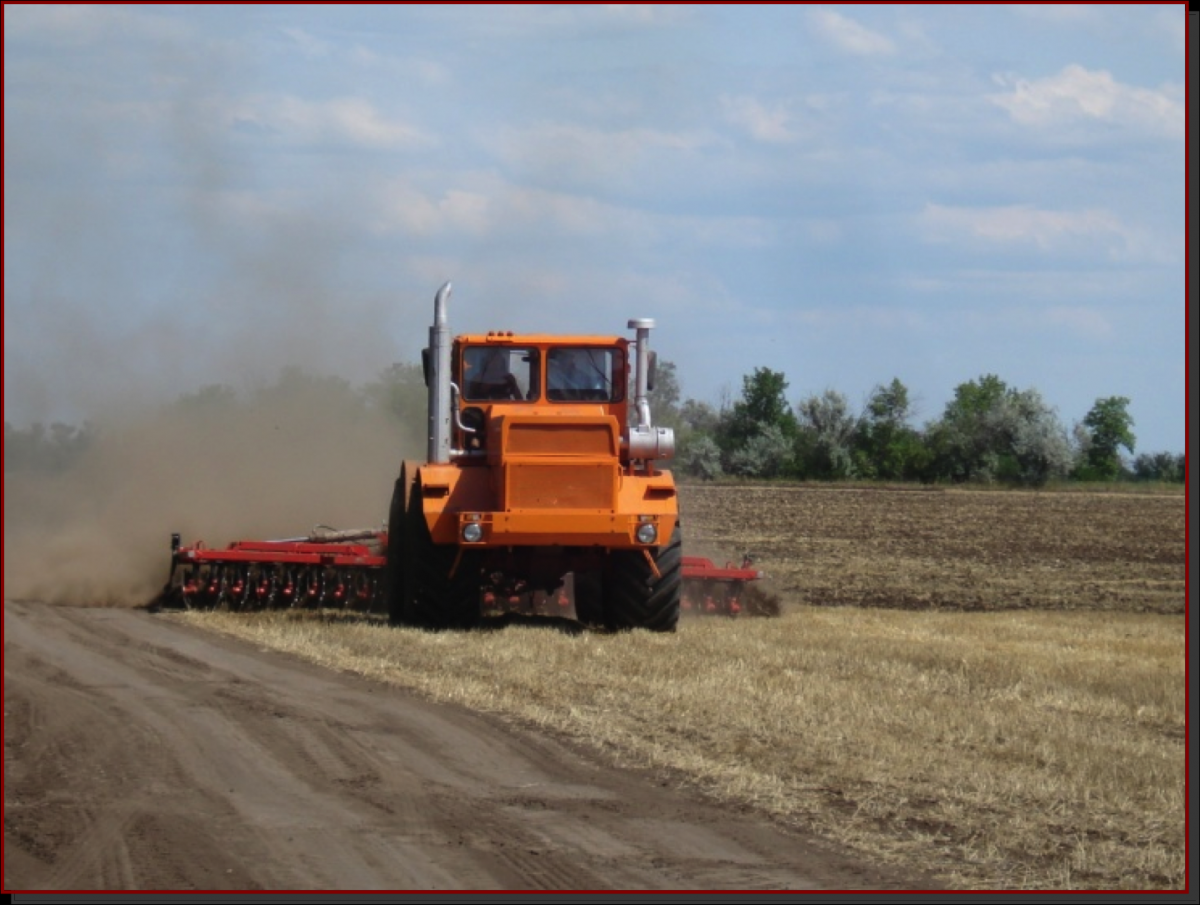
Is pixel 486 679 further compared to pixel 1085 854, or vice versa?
pixel 486 679

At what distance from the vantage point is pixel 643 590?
14625mm

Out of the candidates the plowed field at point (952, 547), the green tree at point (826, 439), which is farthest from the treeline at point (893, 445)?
the plowed field at point (952, 547)

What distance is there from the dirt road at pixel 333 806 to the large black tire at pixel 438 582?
3844mm

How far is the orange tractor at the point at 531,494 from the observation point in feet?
46.6

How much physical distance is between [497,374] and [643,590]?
2.46 m

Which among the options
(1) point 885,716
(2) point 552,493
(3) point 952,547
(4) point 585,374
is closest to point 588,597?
(2) point 552,493

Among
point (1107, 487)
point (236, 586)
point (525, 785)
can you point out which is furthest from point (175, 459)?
point (1107, 487)

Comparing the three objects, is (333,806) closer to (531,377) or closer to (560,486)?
(560,486)

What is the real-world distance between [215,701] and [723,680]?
3372 millimetres

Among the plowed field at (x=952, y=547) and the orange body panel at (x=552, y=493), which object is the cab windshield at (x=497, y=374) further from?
the plowed field at (x=952, y=547)

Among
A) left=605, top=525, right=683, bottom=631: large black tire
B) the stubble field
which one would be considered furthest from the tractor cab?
the stubble field

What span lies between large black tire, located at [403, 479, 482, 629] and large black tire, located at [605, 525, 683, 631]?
122 centimetres

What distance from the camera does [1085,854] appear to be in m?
6.95

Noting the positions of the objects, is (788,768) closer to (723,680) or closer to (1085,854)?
(1085,854)
